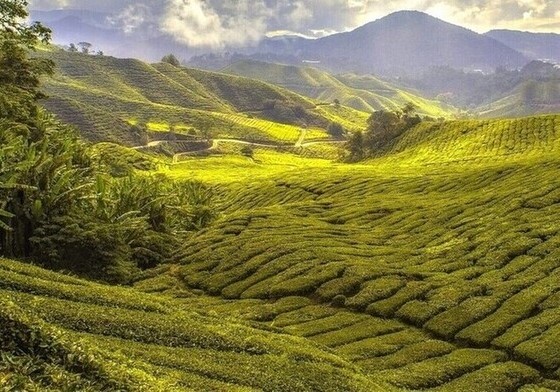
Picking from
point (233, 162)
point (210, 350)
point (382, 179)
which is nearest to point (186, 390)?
point (210, 350)

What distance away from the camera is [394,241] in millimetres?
44750

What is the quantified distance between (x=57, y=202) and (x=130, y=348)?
1713 cm

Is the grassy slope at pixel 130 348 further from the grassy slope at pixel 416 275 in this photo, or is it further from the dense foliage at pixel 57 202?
the dense foliage at pixel 57 202

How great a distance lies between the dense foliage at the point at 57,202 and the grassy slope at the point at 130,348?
17.4 ft

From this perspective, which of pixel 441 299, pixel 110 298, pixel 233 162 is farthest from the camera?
pixel 233 162

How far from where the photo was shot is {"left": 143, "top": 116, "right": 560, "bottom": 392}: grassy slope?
83.8 ft

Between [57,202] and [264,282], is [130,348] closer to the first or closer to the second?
[57,202]

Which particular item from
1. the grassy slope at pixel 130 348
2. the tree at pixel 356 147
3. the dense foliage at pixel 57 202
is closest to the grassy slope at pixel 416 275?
the dense foliage at pixel 57 202

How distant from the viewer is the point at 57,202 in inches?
1252

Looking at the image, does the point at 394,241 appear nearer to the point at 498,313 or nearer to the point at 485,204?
the point at 485,204

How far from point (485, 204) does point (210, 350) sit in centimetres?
3645

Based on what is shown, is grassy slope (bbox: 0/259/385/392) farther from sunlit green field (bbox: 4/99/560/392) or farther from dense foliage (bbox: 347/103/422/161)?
dense foliage (bbox: 347/103/422/161)

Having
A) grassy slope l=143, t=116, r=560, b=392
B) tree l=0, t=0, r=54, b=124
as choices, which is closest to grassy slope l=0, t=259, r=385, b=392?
grassy slope l=143, t=116, r=560, b=392

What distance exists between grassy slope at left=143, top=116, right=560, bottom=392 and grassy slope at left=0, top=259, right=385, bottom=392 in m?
5.00
